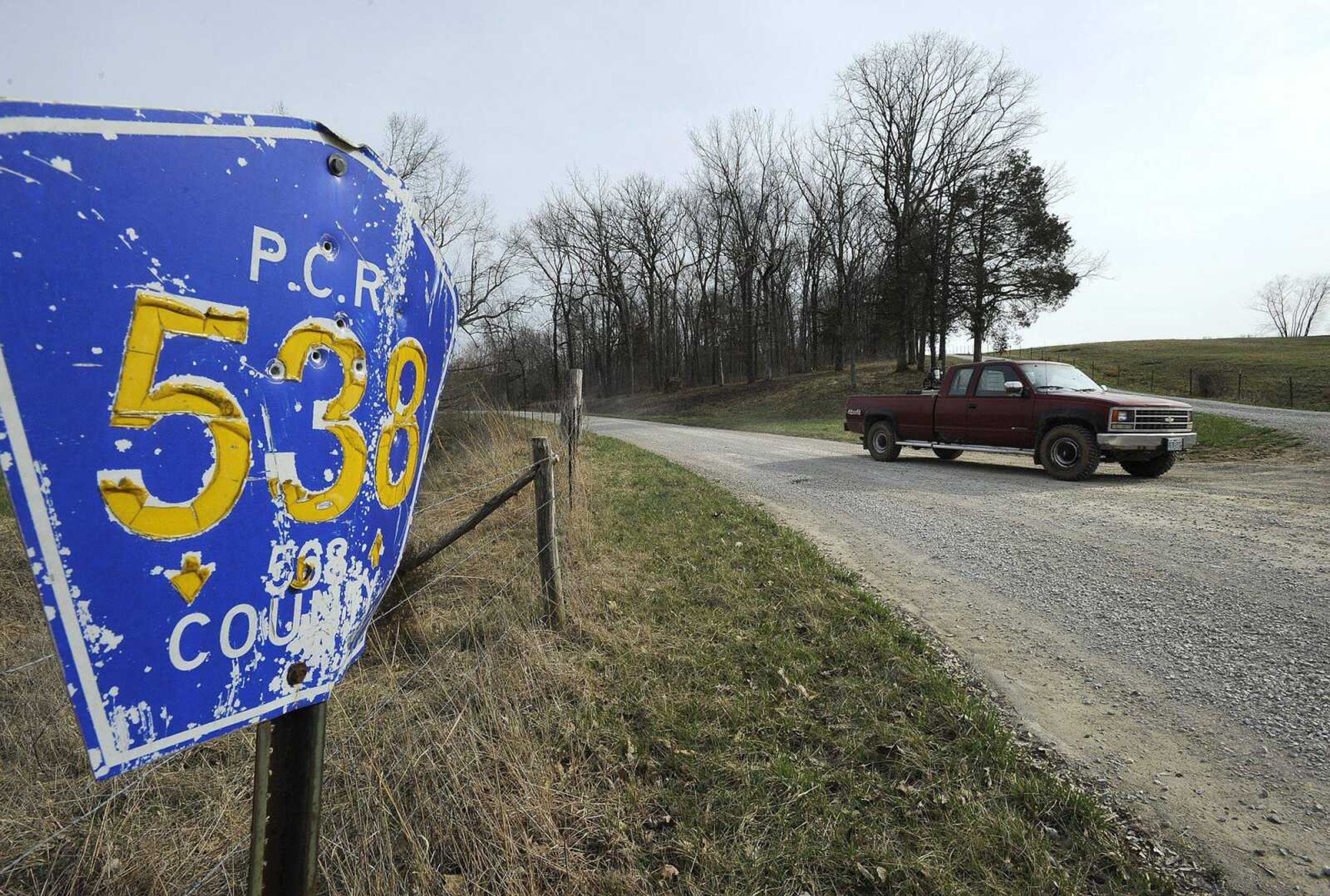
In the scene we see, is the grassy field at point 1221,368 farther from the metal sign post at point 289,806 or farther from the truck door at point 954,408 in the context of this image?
the metal sign post at point 289,806

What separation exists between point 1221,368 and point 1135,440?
35322mm

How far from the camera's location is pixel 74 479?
74 centimetres

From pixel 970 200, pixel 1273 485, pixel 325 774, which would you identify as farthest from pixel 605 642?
pixel 970 200

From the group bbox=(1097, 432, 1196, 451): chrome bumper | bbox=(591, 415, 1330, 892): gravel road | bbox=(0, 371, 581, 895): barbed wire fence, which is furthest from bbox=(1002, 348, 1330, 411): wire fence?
bbox=(0, 371, 581, 895): barbed wire fence

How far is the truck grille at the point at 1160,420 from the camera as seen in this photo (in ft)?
29.4

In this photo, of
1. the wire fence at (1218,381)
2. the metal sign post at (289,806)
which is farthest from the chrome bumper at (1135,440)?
the wire fence at (1218,381)

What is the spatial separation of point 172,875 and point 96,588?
2082mm

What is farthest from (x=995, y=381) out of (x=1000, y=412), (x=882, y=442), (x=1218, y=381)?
(x=1218, y=381)

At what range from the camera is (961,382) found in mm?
11008

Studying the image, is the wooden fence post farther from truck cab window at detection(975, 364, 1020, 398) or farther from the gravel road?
truck cab window at detection(975, 364, 1020, 398)

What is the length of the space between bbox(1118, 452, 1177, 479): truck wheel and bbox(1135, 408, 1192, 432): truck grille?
0.39 meters

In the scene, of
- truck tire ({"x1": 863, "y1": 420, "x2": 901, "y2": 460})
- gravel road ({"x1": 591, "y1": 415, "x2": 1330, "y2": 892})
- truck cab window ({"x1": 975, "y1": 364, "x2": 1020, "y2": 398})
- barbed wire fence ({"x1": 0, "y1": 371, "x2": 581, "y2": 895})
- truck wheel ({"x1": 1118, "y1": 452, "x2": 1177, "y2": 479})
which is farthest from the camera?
truck tire ({"x1": 863, "y1": 420, "x2": 901, "y2": 460})

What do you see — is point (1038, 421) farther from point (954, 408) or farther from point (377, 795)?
point (377, 795)

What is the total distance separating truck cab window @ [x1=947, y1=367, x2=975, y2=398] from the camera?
35.7ft
